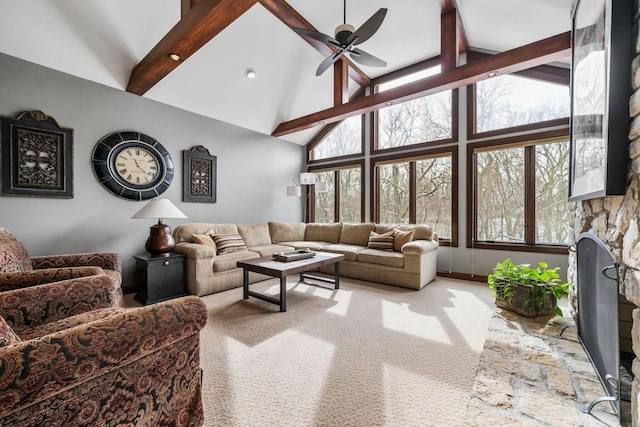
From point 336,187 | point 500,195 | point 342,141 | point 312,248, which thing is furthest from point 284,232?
point 500,195

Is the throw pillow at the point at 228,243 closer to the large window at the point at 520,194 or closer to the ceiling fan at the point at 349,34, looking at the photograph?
the ceiling fan at the point at 349,34

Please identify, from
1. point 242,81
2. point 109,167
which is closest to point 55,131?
point 109,167

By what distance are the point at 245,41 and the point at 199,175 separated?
7.03 feet

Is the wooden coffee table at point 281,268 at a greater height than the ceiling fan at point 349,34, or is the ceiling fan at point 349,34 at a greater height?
the ceiling fan at point 349,34

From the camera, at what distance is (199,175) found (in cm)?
434

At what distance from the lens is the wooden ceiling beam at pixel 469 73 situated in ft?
9.03

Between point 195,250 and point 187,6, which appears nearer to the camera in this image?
point 187,6

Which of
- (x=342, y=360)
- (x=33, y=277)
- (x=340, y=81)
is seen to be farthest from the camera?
(x=340, y=81)

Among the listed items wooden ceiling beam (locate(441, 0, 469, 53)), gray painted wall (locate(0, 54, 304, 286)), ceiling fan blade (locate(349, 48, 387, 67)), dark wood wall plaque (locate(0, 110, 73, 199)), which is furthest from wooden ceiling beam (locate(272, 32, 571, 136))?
dark wood wall plaque (locate(0, 110, 73, 199))

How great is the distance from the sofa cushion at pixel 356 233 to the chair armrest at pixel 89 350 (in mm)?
3852

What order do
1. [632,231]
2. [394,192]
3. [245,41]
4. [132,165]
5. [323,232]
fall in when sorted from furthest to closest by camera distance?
[323,232] < [394,192] < [245,41] < [132,165] < [632,231]

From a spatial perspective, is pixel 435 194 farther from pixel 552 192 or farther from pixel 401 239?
pixel 552 192

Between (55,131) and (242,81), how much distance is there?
2484 millimetres

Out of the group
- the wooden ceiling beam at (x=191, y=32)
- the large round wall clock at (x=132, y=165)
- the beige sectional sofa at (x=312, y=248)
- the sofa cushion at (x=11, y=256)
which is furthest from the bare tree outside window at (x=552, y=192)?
Answer: the sofa cushion at (x=11, y=256)
